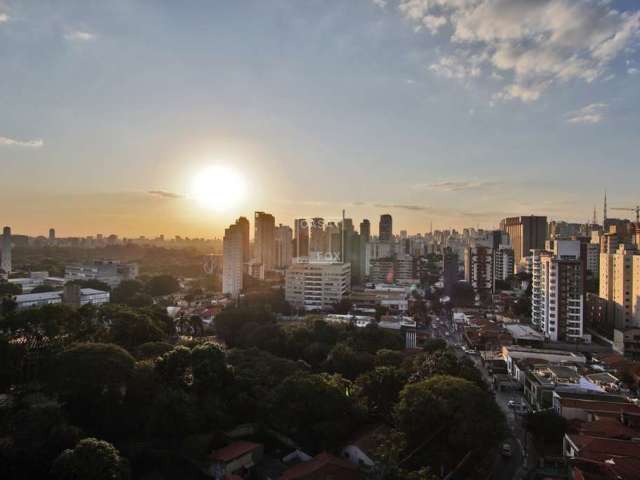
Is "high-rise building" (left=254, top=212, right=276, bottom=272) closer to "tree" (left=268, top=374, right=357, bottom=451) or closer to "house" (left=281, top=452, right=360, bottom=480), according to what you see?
"tree" (left=268, top=374, right=357, bottom=451)

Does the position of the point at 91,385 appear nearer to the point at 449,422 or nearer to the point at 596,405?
the point at 449,422

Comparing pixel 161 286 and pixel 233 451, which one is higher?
pixel 161 286

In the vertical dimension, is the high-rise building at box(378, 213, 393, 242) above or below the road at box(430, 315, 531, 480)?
above

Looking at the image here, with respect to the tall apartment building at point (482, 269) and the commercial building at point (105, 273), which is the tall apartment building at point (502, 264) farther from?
the commercial building at point (105, 273)

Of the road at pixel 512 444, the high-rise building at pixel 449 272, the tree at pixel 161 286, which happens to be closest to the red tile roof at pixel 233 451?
the road at pixel 512 444

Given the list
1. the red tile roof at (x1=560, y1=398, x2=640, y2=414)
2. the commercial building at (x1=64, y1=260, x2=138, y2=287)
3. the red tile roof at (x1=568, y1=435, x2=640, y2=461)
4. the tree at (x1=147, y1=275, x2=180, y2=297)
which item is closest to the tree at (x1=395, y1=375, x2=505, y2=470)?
the red tile roof at (x1=568, y1=435, x2=640, y2=461)

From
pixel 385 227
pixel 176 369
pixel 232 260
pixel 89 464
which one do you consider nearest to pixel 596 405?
pixel 176 369

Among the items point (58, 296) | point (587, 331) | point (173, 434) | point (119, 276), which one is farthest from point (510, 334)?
point (119, 276)
